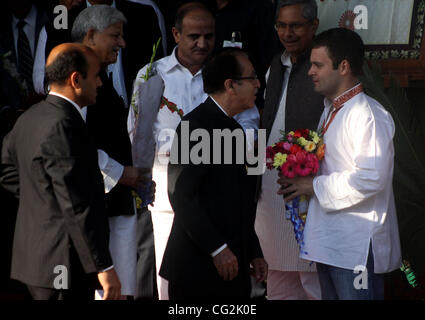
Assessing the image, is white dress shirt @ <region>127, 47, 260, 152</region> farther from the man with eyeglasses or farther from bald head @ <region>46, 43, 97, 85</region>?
bald head @ <region>46, 43, 97, 85</region>

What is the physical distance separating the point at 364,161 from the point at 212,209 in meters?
0.85

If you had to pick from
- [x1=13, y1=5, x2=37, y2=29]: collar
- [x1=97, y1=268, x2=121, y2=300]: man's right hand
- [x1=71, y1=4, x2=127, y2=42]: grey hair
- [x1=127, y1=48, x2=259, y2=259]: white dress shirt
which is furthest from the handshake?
[x1=13, y1=5, x2=37, y2=29]: collar

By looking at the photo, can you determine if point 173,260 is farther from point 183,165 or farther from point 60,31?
point 60,31

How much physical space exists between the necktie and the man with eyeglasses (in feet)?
6.05

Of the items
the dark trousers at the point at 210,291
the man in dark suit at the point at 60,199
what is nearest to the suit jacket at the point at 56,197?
the man in dark suit at the point at 60,199

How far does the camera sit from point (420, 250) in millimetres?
5598

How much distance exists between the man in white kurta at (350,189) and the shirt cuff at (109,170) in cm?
105

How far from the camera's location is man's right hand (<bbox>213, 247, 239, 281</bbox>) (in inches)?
167

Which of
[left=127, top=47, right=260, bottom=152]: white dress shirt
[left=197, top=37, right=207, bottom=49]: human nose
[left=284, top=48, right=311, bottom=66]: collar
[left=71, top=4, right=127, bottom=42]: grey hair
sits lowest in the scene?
[left=127, top=47, right=260, bottom=152]: white dress shirt

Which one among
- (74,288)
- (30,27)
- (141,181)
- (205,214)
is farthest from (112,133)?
(30,27)

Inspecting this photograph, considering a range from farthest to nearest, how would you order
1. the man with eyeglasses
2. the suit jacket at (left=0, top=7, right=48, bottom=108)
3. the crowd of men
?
the suit jacket at (left=0, top=7, right=48, bottom=108)
the man with eyeglasses
the crowd of men

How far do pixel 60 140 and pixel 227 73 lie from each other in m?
1.14
